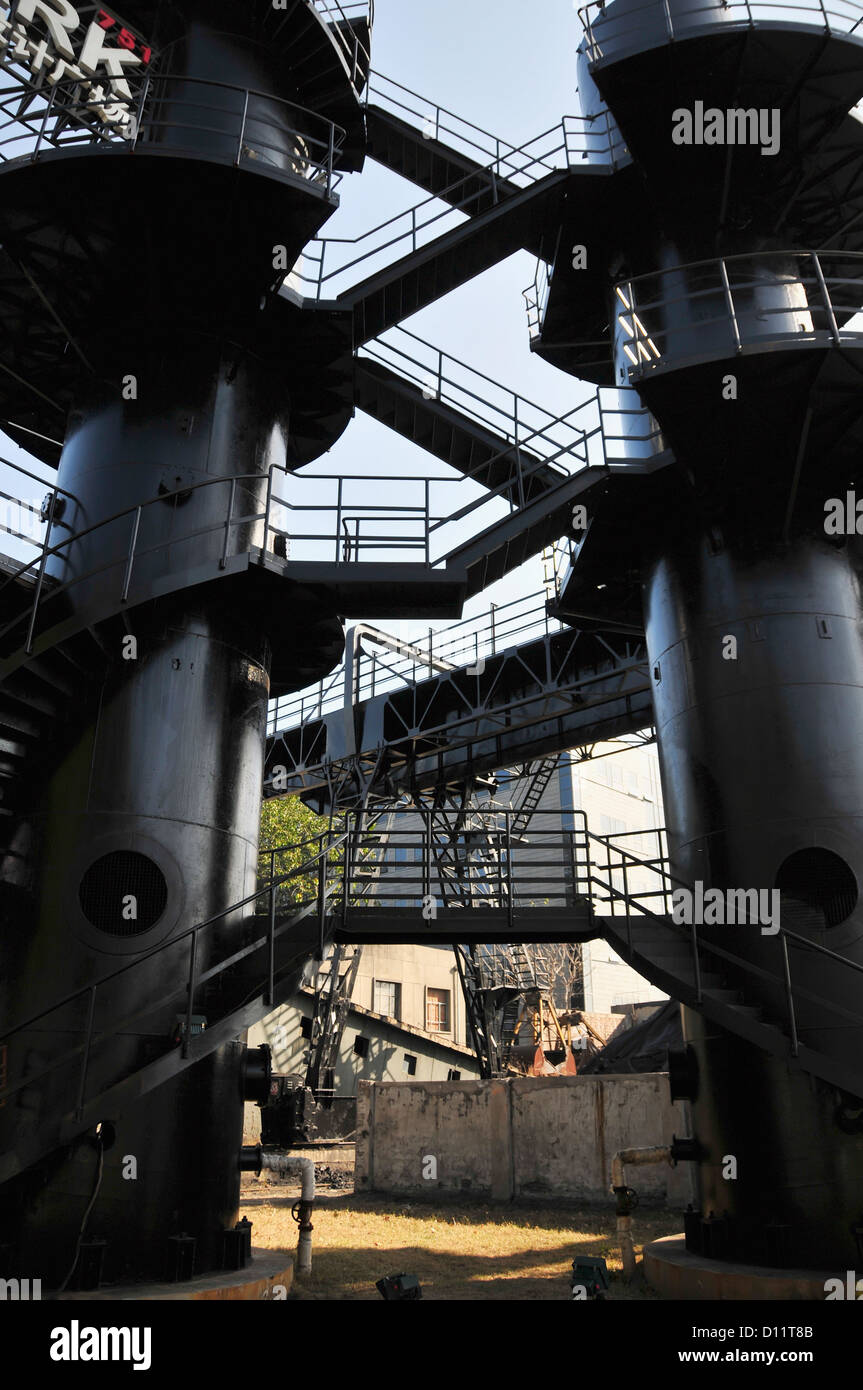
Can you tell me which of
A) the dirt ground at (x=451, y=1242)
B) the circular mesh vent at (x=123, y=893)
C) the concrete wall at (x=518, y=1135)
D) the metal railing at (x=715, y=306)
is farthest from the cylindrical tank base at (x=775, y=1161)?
the metal railing at (x=715, y=306)

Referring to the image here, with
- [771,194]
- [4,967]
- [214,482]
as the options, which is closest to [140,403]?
[214,482]

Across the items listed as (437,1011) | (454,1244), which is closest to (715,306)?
(454,1244)

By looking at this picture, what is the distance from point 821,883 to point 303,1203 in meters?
7.24

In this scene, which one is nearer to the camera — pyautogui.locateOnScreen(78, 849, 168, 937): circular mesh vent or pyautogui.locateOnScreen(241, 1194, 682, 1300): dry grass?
pyautogui.locateOnScreen(78, 849, 168, 937): circular mesh vent

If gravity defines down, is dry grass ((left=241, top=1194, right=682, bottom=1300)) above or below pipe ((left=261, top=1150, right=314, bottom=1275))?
below

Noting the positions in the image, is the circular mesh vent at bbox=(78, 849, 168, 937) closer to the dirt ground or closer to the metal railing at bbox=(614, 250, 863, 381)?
the dirt ground

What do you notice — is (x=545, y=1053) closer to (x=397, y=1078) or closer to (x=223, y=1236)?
(x=397, y=1078)

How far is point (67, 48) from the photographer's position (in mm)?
15656

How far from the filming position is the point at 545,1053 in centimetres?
2800

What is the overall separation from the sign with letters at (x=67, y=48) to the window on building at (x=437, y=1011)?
32.2m

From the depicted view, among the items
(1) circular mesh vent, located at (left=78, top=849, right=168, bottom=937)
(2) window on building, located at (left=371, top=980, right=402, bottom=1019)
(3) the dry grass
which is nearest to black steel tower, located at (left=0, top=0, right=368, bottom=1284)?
(1) circular mesh vent, located at (left=78, top=849, right=168, bottom=937)

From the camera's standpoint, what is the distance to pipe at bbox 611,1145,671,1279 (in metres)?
11.4

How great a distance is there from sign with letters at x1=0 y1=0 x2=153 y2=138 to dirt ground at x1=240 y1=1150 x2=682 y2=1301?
16.3 m

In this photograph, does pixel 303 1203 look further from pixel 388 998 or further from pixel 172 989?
pixel 388 998
